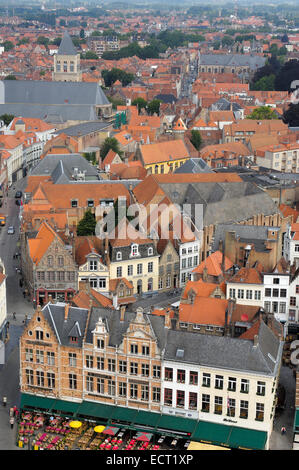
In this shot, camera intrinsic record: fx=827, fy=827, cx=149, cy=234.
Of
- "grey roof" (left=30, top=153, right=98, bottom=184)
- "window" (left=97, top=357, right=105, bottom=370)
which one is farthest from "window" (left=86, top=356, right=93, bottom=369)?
"grey roof" (left=30, top=153, right=98, bottom=184)

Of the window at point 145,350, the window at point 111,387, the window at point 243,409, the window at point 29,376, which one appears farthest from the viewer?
the window at point 29,376

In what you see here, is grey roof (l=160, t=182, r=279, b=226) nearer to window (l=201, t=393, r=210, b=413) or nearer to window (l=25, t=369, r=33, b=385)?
window (l=25, t=369, r=33, b=385)

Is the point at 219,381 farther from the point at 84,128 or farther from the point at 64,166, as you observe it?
the point at 84,128

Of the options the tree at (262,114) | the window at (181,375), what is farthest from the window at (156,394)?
the tree at (262,114)

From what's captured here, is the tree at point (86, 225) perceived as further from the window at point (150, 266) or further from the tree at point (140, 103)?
the tree at point (140, 103)

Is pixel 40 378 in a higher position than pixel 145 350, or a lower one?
lower

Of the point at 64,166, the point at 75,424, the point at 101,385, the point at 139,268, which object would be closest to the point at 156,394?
the point at 101,385
